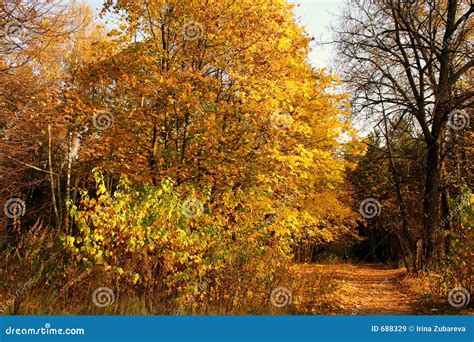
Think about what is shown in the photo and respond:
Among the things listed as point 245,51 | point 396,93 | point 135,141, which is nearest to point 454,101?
point 396,93

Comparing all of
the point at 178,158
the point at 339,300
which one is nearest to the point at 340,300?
the point at 339,300

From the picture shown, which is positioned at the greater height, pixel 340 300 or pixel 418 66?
pixel 418 66

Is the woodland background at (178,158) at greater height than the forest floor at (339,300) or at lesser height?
greater

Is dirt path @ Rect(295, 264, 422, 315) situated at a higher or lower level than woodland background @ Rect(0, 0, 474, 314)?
lower

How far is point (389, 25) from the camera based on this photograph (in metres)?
15.1

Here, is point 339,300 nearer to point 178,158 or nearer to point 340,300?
point 340,300

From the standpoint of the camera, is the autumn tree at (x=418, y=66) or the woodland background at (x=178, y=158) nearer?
the woodland background at (x=178, y=158)

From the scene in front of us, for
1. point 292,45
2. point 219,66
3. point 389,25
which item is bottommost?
point 219,66

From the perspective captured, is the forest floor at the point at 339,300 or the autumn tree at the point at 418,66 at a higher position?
the autumn tree at the point at 418,66

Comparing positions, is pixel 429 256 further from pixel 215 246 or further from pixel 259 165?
pixel 215 246

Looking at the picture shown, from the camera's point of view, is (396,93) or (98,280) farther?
(396,93)

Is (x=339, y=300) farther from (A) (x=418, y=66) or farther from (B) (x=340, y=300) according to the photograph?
(A) (x=418, y=66)

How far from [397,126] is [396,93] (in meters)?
1.16

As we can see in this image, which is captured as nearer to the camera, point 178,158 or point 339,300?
point 178,158
